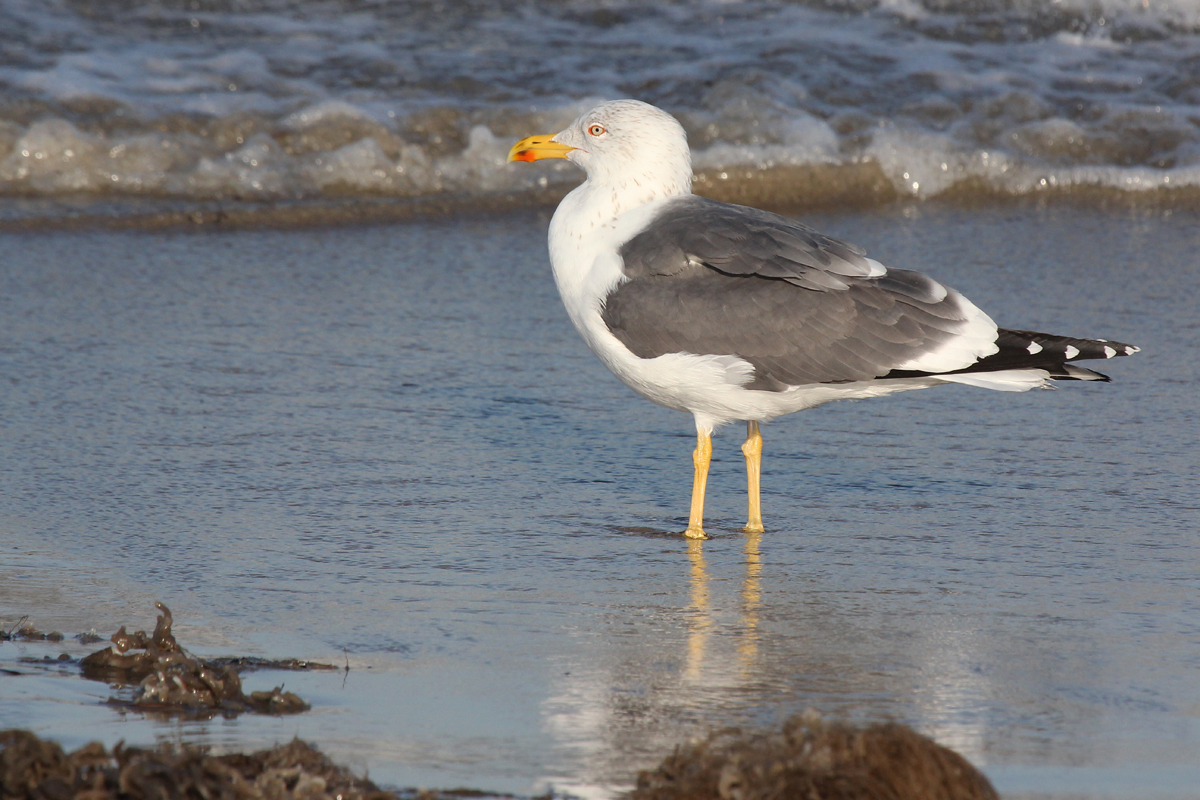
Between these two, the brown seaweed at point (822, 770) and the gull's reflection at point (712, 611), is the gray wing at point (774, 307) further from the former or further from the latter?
the brown seaweed at point (822, 770)

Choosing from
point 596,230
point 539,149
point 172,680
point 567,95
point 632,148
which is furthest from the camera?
point 567,95

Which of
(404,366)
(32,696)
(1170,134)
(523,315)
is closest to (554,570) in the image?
(32,696)

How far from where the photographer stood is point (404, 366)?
5754 millimetres

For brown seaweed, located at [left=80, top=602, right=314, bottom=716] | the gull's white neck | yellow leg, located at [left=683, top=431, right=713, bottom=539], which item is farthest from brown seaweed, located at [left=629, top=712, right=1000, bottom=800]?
the gull's white neck

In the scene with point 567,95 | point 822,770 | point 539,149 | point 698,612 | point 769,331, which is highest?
point 567,95

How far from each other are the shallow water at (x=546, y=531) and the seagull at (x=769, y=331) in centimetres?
37

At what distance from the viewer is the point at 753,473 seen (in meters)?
4.44

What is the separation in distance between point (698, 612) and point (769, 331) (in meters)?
1.09

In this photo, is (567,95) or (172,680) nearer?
(172,680)

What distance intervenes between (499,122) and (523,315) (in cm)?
320

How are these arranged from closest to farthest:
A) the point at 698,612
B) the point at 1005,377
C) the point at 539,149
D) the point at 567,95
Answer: the point at 698,612 → the point at 1005,377 → the point at 539,149 → the point at 567,95

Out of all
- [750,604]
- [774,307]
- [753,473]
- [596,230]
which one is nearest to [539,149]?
[596,230]

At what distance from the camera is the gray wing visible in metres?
4.38

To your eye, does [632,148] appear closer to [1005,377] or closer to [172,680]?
[1005,377]
